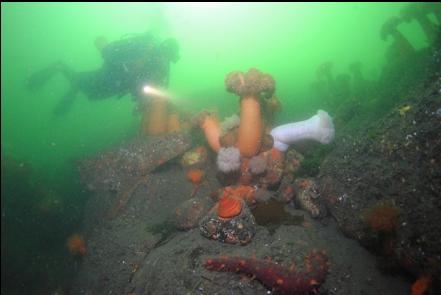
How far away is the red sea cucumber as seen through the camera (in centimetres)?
418

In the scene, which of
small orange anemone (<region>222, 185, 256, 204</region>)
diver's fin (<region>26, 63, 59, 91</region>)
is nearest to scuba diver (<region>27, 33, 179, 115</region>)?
diver's fin (<region>26, 63, 59, 91</region>)

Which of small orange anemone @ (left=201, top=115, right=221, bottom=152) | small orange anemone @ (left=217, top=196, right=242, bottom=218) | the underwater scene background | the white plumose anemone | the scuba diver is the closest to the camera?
the underwater scene background

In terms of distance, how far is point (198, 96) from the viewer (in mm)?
19281

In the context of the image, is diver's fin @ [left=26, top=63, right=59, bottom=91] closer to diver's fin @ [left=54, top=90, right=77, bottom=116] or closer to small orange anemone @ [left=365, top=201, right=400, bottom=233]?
diver's fin @ [left=54, top=90, right=77, bottom=116]

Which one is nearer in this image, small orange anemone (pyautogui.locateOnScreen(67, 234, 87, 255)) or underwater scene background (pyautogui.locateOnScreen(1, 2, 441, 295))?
underwater scene background (pyautogui.locateOnScreen(1, 2, 441, 295))

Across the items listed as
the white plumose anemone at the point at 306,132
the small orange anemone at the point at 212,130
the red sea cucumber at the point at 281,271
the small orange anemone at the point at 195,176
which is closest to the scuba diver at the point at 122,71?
the small orange anemone at the point at 212,130

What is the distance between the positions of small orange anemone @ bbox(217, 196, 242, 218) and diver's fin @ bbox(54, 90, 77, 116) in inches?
422

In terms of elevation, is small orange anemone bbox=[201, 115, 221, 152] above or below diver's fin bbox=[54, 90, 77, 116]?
above

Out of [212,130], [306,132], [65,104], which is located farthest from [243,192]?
[65,104]

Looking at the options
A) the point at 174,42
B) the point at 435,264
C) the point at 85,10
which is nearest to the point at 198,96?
the point at 174,42

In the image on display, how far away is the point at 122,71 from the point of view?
12.3 metres

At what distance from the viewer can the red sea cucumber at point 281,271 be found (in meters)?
4.18

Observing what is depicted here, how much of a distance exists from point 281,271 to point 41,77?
13.8 meters

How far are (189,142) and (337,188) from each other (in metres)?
4.78
